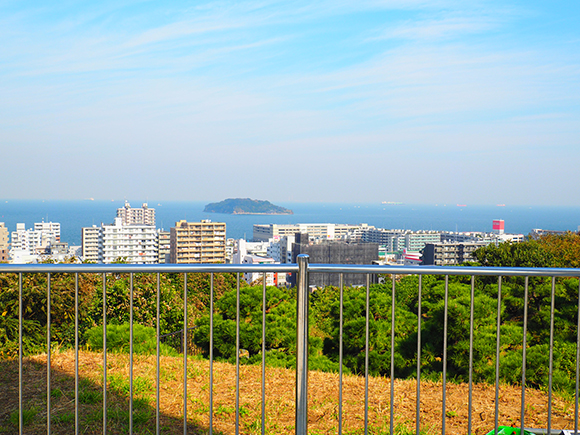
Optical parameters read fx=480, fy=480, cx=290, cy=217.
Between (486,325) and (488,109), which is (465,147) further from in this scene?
(486,325)

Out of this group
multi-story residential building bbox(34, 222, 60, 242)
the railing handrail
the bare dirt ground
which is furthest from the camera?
multi-story residential building bbox(34, 222, 60, 242)

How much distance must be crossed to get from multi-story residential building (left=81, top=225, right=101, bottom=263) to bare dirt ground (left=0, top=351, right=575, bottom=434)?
285 ft

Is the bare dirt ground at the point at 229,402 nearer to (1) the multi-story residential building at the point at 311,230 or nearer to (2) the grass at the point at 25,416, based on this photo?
(2) the grass at the point at 25,416

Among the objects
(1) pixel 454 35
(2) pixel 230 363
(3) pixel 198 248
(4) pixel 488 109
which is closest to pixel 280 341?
(2) pixel 230 363

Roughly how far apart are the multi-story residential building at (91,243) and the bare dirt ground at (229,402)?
8680 centimetres

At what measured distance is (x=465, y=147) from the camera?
11481cm

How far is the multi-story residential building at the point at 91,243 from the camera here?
86375 mm

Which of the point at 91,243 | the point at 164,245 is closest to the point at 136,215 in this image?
the point at 164,245

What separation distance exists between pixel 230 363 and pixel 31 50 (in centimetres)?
9703

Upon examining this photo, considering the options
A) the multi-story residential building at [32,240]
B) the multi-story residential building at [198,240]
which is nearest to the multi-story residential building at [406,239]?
the multi-story residential building at [198,240]

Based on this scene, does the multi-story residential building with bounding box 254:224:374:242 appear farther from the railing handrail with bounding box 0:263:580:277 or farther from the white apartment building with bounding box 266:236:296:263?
the railing handrail with bounding box 0:263:580:277

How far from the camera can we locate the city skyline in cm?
7056

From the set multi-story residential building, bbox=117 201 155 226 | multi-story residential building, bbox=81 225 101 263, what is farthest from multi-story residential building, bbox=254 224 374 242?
multi-story residential building, bbox=81 225 101 263

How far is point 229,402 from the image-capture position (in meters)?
4.26
